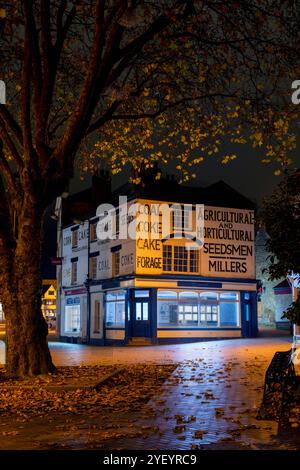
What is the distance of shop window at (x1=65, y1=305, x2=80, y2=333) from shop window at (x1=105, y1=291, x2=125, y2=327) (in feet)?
15.8

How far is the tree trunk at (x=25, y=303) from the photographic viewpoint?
14.7m

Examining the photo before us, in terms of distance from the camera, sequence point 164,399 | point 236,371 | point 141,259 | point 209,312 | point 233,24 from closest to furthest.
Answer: point 164,399 < point 233,24 < point 236,371 < point 141,259 < point 209,312

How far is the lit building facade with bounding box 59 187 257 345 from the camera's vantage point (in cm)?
3256

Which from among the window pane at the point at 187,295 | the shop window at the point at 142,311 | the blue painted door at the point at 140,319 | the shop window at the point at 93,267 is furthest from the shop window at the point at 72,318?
the window pane at the point at 187,295

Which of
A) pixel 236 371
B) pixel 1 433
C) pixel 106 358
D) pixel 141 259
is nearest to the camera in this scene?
pixel 1 433

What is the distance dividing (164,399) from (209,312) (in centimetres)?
2240

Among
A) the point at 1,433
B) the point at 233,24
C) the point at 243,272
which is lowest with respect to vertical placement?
the point at 1,433

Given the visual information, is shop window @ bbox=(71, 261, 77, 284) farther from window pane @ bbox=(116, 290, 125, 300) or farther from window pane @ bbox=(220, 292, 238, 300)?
window pane @ bbox=(220, 292, 238, 300)

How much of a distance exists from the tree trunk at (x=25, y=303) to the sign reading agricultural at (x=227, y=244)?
65.6 ft

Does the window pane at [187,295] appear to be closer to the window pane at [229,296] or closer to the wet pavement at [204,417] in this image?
the window pane at [229,296]

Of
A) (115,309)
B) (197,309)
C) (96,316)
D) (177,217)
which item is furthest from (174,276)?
(96,316)
